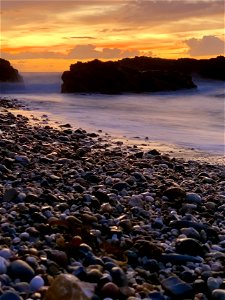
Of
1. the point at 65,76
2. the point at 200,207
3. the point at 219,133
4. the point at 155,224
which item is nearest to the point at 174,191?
the point at 200,207

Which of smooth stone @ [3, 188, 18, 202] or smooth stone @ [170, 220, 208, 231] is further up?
smooth stone @ [3, 188, 18, 202]

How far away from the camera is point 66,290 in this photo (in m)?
2.67

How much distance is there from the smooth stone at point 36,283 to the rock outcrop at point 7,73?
3646 cm

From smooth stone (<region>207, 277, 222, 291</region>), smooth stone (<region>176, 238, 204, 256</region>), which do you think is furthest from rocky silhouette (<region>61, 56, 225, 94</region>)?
smooth stone (<region>207, 277, 222, 291</region>)

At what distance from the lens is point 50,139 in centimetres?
847

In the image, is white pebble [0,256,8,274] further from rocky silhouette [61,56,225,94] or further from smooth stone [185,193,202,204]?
rocky silhouette [61,56,225,94]

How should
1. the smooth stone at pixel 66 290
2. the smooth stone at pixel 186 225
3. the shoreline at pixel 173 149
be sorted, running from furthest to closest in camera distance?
1. the shoreline at pixel 173 149
2. the smooth stone at pixel 186 225
3. the smooth stone at pixel 66 290

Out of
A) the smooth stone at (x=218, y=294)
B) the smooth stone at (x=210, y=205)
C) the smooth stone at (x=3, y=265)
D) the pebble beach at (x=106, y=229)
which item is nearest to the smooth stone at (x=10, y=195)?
the pebble beach at (x=106, y=229)

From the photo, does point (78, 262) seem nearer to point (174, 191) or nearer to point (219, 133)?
point (174, 191)

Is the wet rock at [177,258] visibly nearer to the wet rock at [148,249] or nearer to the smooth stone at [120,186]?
the wet rock at [148,249]

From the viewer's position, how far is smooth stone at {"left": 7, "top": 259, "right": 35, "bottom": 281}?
2957 millimetres

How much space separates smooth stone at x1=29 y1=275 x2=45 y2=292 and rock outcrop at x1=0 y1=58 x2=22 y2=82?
3646 cm

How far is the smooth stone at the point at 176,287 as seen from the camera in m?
3.10

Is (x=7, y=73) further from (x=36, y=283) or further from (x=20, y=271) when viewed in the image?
(x=36, y=283)
